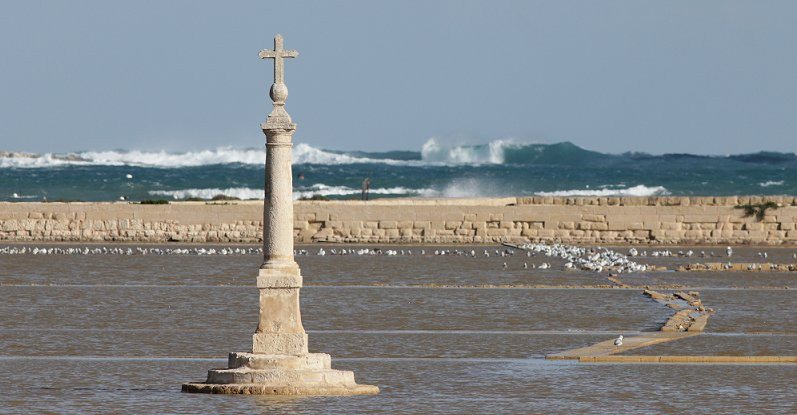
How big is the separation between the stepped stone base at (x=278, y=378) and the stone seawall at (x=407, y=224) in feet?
96.9

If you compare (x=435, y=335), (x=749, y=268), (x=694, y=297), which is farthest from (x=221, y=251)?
(x=435, y=335)

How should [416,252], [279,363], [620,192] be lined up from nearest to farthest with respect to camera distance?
[279,363] → [416,252] → [620,192]

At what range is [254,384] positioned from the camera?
13.4 metres

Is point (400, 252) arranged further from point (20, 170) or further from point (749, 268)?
point (20, 170)

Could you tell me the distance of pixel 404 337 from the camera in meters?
18.7

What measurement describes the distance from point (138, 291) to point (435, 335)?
328 inches

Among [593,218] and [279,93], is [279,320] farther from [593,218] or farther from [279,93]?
[593,218]

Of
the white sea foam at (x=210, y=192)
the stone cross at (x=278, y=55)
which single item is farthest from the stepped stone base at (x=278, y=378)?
the white sea foam at (x=210, y=192)

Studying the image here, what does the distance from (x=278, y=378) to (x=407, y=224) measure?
30159 mm

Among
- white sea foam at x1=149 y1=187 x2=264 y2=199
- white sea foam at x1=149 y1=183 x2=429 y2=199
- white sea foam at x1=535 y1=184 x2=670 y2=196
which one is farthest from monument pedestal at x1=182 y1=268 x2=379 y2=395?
white sea foam at x1=535 y1=184 x2=670 y2=196

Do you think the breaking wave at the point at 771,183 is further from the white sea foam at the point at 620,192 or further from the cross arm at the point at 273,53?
the cross arm at the point at 273,53

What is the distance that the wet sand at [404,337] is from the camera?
43.3 ft

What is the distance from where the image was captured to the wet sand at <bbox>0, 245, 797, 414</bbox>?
13203 mm

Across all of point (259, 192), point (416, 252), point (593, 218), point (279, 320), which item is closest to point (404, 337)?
point (279, 320)
